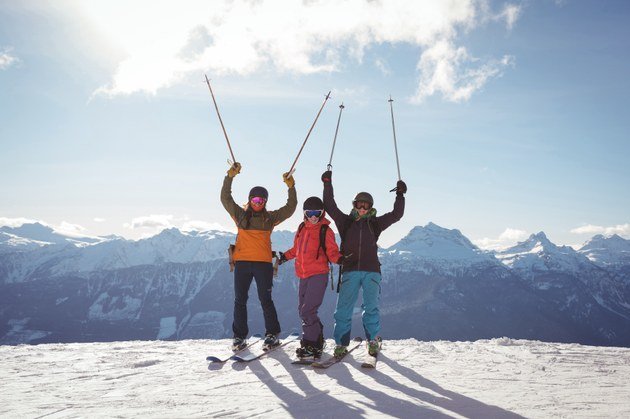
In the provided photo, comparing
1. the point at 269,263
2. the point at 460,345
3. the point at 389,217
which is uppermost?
the point at 389,217

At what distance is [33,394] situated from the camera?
5375 mm

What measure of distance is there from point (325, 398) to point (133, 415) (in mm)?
2048

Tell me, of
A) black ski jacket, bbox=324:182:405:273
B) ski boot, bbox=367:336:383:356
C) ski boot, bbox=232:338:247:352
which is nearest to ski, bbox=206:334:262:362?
ski boot, bbox=232:338:247:352

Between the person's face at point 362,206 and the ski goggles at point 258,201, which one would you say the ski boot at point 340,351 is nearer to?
the person's face at point 362,206

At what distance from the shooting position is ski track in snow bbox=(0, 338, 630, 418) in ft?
15.2

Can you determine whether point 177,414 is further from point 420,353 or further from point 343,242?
point 420,353

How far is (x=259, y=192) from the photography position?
Result: 8750 millimetres

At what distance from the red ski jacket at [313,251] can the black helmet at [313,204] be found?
250mm

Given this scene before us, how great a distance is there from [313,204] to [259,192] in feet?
4.37

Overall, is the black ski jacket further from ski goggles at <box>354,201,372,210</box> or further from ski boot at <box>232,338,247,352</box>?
ski boot at <box>232,338,247,352</box>

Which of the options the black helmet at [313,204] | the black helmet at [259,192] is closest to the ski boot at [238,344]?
the black helmet at [259,192]

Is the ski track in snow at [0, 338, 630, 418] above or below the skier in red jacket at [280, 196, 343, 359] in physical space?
below

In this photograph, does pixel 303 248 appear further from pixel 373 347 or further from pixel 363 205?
pixel 373 347

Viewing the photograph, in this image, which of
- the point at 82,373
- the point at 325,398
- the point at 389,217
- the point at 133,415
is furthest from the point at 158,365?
the point at 389,217
